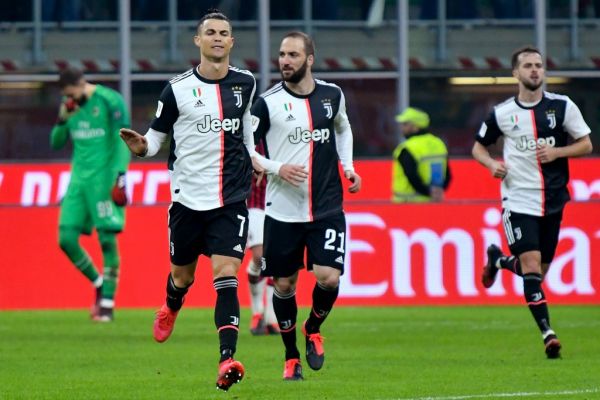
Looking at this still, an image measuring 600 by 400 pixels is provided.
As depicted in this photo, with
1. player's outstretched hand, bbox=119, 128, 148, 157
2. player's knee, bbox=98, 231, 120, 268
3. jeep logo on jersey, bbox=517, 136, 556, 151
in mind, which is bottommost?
player's knee, bbox=98, 231, 120, 268

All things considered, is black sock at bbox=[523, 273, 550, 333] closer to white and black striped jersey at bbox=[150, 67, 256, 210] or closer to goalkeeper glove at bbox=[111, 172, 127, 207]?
white and black striped jersey at bbox=[150, 67, 256, 210]

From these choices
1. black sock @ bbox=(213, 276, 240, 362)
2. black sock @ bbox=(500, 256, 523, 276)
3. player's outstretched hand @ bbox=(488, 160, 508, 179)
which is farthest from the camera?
black sock @ bbox=(500, 256, 523, 276)

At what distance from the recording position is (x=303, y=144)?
Answer: 10906 millimetres

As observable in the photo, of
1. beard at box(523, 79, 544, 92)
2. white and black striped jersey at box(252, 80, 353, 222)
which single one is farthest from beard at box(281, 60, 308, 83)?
beard at box(523, 79, 544, 92)

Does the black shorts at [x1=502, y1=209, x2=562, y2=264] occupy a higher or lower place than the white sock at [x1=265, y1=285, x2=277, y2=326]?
higher

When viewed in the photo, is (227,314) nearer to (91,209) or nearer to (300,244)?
(300,244)

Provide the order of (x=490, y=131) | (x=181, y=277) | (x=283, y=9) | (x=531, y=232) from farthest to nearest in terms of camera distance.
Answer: (x=283, y=9) < (x=490, y=131) < (x=531, y=232) < (x=181, y=277)

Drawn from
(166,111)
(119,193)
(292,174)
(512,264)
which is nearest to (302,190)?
(292,174)

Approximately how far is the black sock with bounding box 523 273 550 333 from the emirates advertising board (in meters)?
5.38

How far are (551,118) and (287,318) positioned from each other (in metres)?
2.82

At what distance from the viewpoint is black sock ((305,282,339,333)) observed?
35.6 feet

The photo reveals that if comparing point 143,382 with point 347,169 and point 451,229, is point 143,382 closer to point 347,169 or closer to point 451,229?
point 347,169

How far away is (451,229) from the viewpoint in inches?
707

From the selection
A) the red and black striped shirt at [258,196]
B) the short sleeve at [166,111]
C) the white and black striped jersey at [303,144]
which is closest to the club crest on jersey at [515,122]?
the white and black striped jersey at [303,144]
